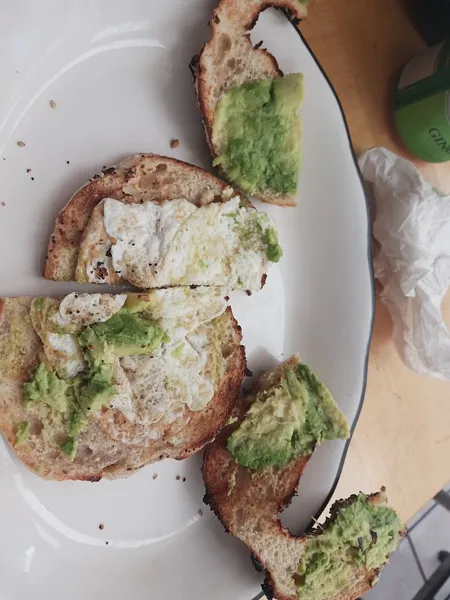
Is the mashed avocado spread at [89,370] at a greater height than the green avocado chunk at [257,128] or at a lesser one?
lesser

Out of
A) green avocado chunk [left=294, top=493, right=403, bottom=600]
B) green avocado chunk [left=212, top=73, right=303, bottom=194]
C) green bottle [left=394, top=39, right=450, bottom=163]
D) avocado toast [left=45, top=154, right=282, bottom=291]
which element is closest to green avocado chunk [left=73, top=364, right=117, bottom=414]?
avocado toast [left=45, top=154, right=282, bottom=291]

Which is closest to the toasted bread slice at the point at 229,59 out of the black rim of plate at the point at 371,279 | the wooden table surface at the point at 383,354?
the black rim of plate at the point at 371,279

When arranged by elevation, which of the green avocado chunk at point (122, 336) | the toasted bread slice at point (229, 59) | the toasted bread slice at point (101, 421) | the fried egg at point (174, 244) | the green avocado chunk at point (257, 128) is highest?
the toasted bread slice at point (229, 59)

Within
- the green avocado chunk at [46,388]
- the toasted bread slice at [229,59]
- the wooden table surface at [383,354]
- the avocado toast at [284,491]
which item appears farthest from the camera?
the wooden table surface at [383,354]

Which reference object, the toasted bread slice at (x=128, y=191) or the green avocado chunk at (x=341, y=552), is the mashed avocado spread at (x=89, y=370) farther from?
the green avocado chunk at (x=341, y=552)

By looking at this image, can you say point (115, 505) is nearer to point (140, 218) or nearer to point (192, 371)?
point (192, 371)

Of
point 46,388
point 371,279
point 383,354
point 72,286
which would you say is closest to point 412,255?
point 371,279

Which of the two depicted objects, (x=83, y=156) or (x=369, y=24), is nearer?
(x=83, y=156)

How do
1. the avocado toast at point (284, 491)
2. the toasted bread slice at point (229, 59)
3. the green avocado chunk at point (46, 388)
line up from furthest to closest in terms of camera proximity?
the avocado toast at point (284, 491) → the toasted bread slice at point (229, 59) → the green avocado chunk at point (46, 388)

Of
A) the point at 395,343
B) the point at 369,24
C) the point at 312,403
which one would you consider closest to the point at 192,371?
the point at 312,403
